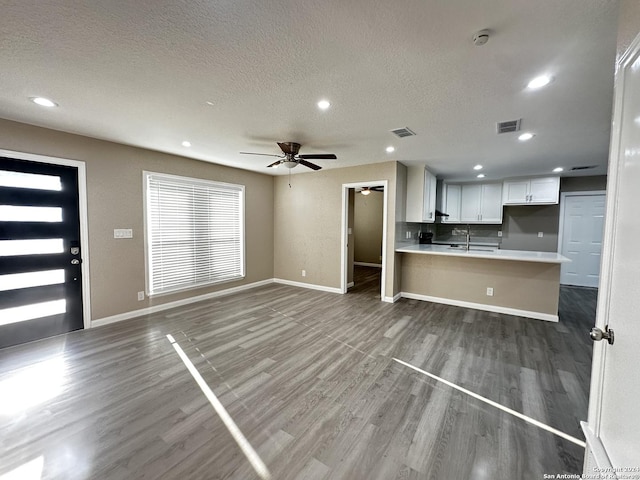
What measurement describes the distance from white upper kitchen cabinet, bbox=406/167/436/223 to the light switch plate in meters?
4.77

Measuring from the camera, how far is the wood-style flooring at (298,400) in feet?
5.23

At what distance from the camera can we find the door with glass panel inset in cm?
298

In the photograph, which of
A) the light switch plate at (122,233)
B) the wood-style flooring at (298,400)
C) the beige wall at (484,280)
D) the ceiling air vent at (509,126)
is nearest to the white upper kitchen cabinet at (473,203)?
the beige wall at (484,280)

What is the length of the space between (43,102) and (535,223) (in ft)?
28.2

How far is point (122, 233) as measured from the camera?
3842 millimetres

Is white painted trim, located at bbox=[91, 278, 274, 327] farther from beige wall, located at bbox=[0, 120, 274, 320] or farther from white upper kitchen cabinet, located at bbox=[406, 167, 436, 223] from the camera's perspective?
white upper kitchen cabinet, located at bbox=[406, 167, 436, 223]

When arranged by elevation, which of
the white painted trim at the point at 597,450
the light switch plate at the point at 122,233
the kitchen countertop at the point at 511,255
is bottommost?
the white painted trim at the point at 597,450

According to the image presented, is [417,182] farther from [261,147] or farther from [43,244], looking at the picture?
[43,244]

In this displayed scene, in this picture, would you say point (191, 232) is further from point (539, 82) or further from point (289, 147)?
point (539, 82)

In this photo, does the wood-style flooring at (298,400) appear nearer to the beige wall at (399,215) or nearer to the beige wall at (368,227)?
the beige wall at (399,215)

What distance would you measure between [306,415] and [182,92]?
111 inches

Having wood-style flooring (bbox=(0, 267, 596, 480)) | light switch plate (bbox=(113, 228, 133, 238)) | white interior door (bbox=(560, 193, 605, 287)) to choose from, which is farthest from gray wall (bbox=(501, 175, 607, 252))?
light switch plate (bbox=(113, 228, 133, 238))

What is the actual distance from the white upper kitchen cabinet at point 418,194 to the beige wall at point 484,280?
0.78 metres

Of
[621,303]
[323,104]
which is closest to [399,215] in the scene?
[323,104]
